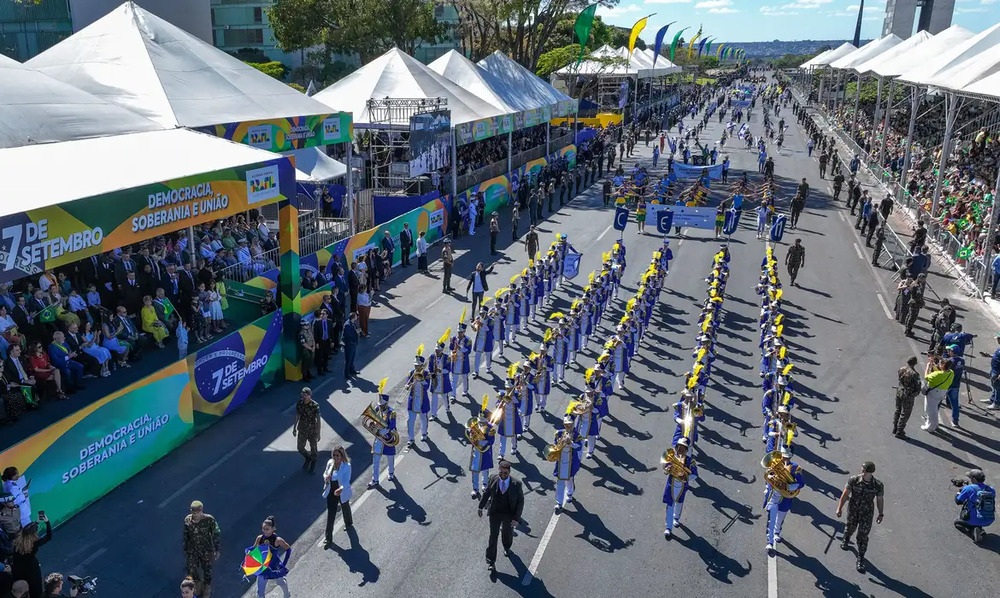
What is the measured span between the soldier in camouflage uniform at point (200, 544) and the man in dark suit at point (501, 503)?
3136mm

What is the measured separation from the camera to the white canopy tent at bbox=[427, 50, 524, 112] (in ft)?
116

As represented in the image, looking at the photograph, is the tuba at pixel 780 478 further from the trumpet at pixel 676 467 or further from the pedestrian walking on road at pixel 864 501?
the trumpet at pixel 676 467

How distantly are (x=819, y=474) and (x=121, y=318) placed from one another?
11999 mm

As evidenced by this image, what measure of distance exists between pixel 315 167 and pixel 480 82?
12.6 metres

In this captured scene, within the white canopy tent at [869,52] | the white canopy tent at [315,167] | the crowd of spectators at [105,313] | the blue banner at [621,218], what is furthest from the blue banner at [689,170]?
the white canopy tent at [869,52]

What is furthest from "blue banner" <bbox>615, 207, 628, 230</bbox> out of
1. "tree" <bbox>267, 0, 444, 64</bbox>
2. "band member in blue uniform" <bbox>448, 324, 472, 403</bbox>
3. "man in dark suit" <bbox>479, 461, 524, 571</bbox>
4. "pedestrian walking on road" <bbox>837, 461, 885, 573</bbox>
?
"tree" <bbox>267, 0, 444, 64</bbox>

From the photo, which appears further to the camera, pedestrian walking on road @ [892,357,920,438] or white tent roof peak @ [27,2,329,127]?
white tent roof peak @ [27,2,329,127]

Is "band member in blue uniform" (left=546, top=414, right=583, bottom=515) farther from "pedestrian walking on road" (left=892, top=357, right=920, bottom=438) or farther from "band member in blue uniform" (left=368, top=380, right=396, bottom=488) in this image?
"pedestrian walking on road" (left=892, top=357, right=920, bottom=438)

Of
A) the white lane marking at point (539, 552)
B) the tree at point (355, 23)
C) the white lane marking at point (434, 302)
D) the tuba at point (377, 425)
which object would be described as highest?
the tree at point (355, 23)

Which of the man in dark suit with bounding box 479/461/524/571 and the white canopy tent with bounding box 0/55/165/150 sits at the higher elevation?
the white canopy tent with bounding box 0/55/165/150

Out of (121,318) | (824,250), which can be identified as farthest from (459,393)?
(824,250)

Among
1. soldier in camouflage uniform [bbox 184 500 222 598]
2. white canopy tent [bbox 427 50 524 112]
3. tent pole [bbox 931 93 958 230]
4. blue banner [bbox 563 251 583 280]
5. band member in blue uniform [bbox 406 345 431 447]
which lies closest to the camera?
soldier in camouflage uniform [bbox 184 500 222 598]

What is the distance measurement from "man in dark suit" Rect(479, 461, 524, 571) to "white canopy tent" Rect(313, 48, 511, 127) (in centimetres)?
2001

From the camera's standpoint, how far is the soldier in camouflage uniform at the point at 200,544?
874cm
